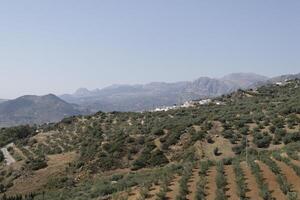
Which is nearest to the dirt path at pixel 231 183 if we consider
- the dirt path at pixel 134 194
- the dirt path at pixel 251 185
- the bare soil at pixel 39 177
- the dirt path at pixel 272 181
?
the dirt path at pixel 251 185

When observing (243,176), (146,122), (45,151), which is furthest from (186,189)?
(146,122)

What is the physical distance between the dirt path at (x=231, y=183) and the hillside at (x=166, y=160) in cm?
6

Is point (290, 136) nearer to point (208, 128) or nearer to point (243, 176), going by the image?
point (208, 128)

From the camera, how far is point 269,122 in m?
55.2

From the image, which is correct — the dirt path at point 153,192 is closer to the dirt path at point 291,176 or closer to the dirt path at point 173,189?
the dirt path at point 173,189

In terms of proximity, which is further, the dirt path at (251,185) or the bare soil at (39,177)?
the bare soil at (39,177)

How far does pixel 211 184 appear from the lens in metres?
26.3

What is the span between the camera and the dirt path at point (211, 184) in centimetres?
2429

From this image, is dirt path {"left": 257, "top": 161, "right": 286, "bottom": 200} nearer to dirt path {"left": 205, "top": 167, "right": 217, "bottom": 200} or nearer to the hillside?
the hillside

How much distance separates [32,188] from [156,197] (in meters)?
24.9

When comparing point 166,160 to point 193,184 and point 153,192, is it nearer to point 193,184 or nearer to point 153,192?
point 193,184

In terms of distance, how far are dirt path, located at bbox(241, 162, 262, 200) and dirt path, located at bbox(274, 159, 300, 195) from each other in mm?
1842

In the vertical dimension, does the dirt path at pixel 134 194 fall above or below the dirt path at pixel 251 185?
below

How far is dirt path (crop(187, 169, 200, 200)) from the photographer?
24717 mm
